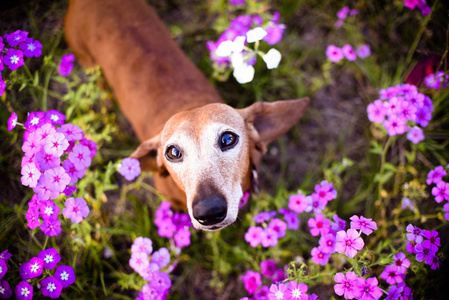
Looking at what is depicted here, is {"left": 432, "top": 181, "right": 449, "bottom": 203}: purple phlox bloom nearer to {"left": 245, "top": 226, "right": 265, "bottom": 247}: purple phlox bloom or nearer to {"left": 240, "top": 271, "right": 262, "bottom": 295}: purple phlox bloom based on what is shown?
{"left": 245, "top": 226, "right": 265, "bottom": 247}: purple phlox bloom

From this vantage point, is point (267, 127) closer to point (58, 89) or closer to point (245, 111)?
point (245, 111)

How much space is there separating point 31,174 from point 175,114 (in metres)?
1.04

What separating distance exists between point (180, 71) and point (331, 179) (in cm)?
185

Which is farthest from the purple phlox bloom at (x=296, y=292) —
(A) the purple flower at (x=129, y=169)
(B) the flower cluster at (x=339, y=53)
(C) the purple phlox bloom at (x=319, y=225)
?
(B) the flower cluster at (x=339, y=53)

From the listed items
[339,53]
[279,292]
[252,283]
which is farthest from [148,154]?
[339,53]

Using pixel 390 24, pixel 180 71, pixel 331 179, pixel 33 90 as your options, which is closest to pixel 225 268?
pixel 331 179

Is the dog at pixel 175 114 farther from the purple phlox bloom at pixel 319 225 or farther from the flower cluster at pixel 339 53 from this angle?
the flower cluster at pixel 339 53

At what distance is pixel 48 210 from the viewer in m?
1.84

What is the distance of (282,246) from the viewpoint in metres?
3.24

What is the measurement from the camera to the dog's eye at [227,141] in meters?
2.14

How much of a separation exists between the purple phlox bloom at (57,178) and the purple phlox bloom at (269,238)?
4.62 ft

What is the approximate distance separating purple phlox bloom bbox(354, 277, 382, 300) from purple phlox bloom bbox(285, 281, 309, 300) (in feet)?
0.93

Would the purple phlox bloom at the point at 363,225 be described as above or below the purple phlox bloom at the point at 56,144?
below

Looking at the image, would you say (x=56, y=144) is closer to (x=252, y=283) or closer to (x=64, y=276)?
(x=64, y=276)
